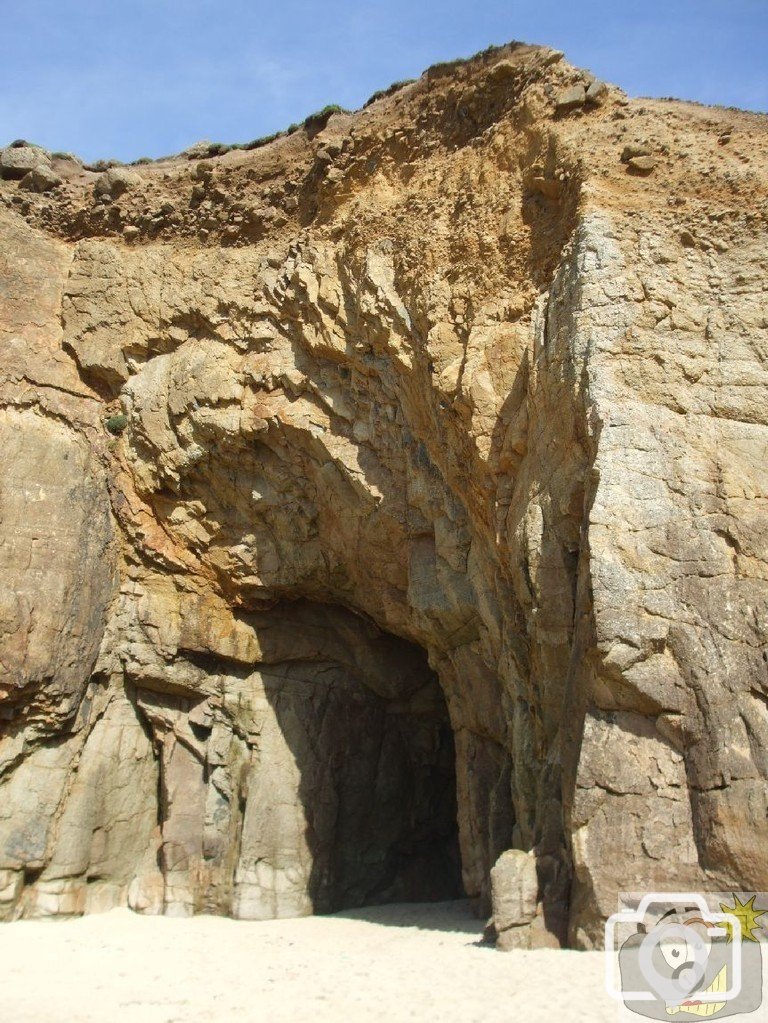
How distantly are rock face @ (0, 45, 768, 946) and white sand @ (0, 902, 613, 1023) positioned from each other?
A: 2.22 ft

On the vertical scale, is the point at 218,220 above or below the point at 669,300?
above

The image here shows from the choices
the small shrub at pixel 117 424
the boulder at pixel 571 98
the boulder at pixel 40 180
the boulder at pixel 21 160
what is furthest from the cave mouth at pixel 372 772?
the boulder at pixel 21 160

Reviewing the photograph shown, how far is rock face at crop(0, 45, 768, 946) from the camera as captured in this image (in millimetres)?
8992

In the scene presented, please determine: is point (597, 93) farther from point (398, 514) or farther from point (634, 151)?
point (398, 514)

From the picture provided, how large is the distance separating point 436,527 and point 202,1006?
673 cm

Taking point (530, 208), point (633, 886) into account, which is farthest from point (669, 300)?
point (633, 886)

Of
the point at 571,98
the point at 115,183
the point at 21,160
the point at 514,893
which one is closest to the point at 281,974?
the point at 514,893

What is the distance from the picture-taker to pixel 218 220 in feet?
51.0

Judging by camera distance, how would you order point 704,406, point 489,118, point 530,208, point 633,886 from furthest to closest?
point 489,118
point 530,208
point 704,406
point 633,886

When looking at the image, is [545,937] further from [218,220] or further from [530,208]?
[218,220]

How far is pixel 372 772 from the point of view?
16.2 m

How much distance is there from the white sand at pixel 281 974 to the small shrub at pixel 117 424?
7.17 metres

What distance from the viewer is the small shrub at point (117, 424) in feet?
49.8

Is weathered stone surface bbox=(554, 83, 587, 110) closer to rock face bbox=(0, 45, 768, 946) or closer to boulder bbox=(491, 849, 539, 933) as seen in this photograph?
rock face bbox=(0, 45, 768, 946)
